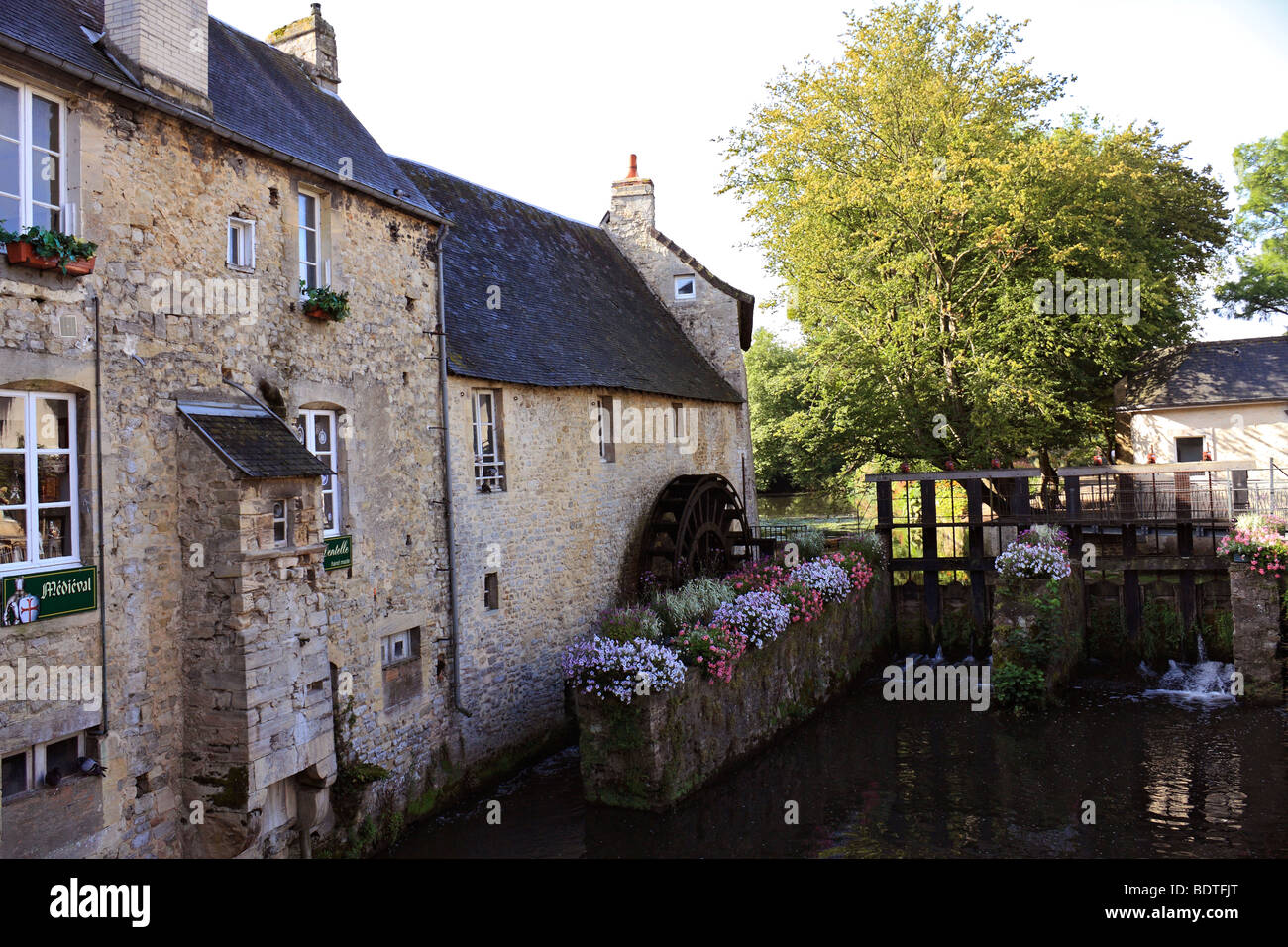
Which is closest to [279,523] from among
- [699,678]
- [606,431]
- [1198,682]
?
[699,678]

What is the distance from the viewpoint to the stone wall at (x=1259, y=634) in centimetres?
1250

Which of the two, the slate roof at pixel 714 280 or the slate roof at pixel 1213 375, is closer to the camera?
the slate roof at pixel 714 280

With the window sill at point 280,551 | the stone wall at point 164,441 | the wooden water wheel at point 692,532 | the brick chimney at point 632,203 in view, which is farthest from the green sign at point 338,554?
the brick chimney at point 632,203

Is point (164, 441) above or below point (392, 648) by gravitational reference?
above

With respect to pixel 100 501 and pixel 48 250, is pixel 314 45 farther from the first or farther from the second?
pixel 100 501

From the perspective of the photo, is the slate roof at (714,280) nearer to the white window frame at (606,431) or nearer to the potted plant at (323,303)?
the white window frame at (606,431)

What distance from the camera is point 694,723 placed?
1013 cm

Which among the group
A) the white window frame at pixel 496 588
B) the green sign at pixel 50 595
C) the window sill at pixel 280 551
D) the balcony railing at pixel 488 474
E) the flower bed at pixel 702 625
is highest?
the balcony railing at pixel 488 474

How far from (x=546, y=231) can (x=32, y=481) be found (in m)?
12.1

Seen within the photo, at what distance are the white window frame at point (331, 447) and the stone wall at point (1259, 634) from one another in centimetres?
1219

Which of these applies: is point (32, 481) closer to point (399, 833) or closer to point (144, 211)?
point (144, 211)

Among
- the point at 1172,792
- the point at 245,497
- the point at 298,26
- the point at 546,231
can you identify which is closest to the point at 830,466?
the point at 546,231

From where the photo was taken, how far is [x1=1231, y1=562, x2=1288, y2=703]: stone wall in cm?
1250

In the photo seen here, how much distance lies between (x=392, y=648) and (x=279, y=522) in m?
2.36
